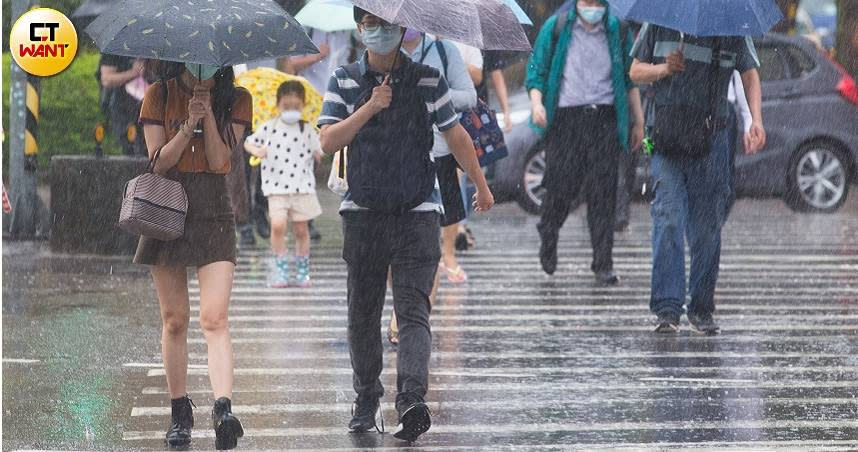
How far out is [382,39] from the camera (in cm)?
656

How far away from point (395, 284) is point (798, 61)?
11536 mm

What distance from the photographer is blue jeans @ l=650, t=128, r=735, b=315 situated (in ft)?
30.9

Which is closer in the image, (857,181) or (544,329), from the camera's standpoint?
(544,329)

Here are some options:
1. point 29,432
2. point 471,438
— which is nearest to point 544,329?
point 471,438

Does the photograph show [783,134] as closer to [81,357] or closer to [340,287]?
[340,287]

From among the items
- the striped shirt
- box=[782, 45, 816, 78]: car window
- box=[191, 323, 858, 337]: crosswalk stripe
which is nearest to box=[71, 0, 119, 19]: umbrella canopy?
box=[191, 323, 858, 337]: crosswalk stripe

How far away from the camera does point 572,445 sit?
6605 millimetres

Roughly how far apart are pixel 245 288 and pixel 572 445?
5186 millimetres

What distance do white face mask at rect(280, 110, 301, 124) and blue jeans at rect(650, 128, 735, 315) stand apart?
2859 mm

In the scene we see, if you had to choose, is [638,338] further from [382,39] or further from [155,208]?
[155,208]

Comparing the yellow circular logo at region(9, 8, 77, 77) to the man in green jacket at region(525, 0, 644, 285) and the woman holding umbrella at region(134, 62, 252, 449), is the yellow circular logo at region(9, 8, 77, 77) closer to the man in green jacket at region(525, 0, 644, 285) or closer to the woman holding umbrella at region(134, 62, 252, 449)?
the man in green jacket at region(525, 0, 644, 285)

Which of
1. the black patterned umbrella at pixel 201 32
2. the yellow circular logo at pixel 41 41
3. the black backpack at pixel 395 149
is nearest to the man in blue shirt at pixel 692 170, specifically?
the black backpack at pixel 395 149

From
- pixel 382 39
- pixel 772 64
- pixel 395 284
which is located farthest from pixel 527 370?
pixel 772 64

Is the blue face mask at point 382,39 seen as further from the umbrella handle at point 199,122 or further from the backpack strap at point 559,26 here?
the backpack strap at point 559,26
